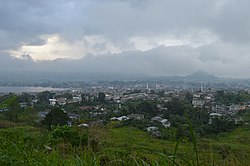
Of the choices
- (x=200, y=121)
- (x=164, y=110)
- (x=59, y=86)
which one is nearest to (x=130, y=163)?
(x=200, y=121)

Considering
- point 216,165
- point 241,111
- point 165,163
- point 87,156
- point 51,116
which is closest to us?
point 165,163

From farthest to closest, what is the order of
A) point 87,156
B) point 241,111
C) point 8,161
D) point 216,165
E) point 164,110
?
point 241,111, point 164,110, point 87,156, point 216,165, point 8,161

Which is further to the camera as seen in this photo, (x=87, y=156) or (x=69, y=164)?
(x=87, y=156)

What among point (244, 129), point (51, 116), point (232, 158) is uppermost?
point (232, 158)

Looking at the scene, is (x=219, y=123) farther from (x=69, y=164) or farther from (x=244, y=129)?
(x=69, y=164)

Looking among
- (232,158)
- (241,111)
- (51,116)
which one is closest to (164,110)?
(241,111)

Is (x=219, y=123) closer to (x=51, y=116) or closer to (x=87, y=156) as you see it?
(x=51, y=116)

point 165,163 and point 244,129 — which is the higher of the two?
point 165,163

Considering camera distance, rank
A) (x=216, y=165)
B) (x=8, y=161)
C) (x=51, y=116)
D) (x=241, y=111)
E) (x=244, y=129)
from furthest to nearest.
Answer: (x=241, y=111)
(x=244, y=129)
(x=51, y=116)
(x=216, y=165)
(x=8, y=161)

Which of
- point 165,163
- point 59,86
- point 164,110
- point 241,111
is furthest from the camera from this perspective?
point 59,86
